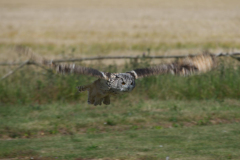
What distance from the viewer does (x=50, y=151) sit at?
9.02 meters

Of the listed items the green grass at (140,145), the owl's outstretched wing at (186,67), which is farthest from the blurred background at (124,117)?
the owl's outstretched wing at (186,67)

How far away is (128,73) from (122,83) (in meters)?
0.57

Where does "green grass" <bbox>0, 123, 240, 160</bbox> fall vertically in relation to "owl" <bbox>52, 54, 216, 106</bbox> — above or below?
below

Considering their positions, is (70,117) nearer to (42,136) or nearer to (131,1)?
(42,136)

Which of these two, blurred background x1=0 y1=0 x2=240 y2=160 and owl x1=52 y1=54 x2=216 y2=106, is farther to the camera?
blurred background x1=0 y1=0 x2=240 y2=160

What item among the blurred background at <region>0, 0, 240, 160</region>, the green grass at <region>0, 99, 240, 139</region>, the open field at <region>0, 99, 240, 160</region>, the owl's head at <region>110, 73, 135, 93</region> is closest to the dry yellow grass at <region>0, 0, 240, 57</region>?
the blurred background at <region>0, 0, 240, 160</region>

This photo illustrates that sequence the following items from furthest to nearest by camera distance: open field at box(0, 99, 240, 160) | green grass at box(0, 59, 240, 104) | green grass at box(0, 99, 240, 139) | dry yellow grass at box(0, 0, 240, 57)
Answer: dry yellow grass at box(0, 0, 240, 57), green grass at box(0, 59, 240, 104), green grass at box(0, 99, 240, 139), open field at box(0, 99, 240, 160)

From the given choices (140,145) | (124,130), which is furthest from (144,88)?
(140,145)

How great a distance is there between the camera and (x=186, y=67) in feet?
27.8

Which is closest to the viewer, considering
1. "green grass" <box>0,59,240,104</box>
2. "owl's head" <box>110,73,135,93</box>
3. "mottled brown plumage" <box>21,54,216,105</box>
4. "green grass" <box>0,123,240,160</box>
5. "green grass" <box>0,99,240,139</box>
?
"mottled brown plumage" <box>21,54,216,105</box>

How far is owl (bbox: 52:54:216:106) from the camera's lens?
7.80 meters

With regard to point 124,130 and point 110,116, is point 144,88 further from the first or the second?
point 124,130

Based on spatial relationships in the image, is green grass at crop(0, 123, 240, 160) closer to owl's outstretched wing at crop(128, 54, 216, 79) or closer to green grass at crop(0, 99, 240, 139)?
green grass at crop(0, 99, 240, 139)

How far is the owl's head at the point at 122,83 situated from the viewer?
7.93m
